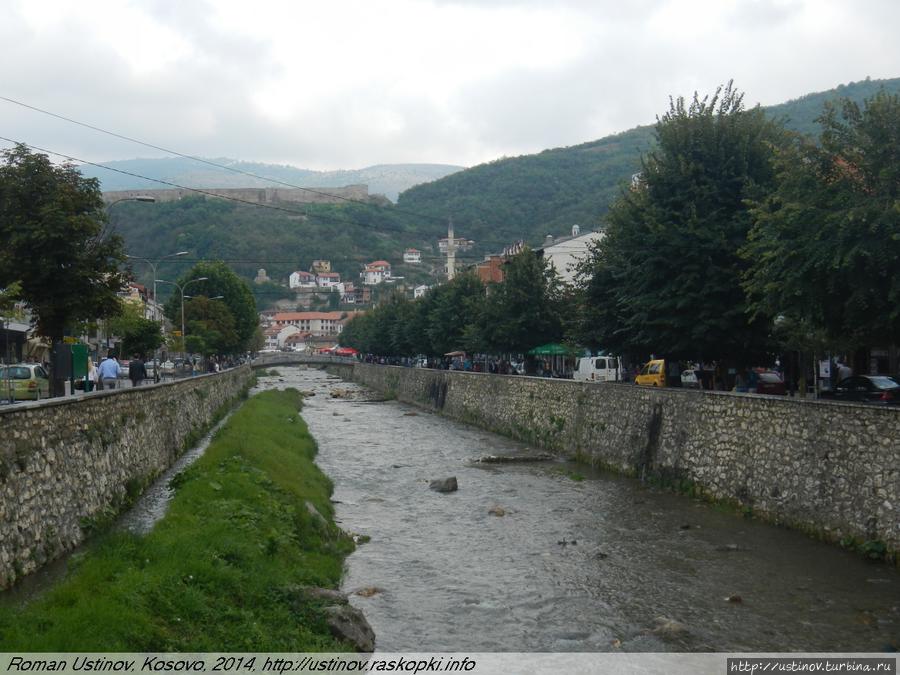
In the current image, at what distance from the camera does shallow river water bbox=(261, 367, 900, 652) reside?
14203 millimetres

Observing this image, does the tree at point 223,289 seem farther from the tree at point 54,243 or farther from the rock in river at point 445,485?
the rock in river at point 445,485

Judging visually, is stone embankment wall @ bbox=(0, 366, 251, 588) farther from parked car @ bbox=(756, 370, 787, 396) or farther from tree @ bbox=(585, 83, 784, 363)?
parked car @ bbox=(756, 370, 787, 396)

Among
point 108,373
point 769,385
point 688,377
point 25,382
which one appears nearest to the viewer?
point 25,382

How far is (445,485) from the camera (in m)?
29.5

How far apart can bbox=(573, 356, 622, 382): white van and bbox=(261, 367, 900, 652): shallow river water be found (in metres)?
28.8

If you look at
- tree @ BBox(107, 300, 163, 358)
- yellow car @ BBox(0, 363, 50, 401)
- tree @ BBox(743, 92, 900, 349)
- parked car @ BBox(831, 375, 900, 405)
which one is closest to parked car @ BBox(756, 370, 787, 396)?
Answer: parked car @ BBox(831, 375, 900, 405)

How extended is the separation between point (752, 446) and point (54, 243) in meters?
22.4

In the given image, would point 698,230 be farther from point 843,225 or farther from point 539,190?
point 539,190

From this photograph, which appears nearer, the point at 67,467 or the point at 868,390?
the point at 67,467

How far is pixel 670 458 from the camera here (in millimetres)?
28578

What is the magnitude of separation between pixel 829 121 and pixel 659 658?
14.1m

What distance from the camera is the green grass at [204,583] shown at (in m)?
9.79

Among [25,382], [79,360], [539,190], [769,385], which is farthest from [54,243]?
[539,190]

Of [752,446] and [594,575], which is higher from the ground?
[752,446]
